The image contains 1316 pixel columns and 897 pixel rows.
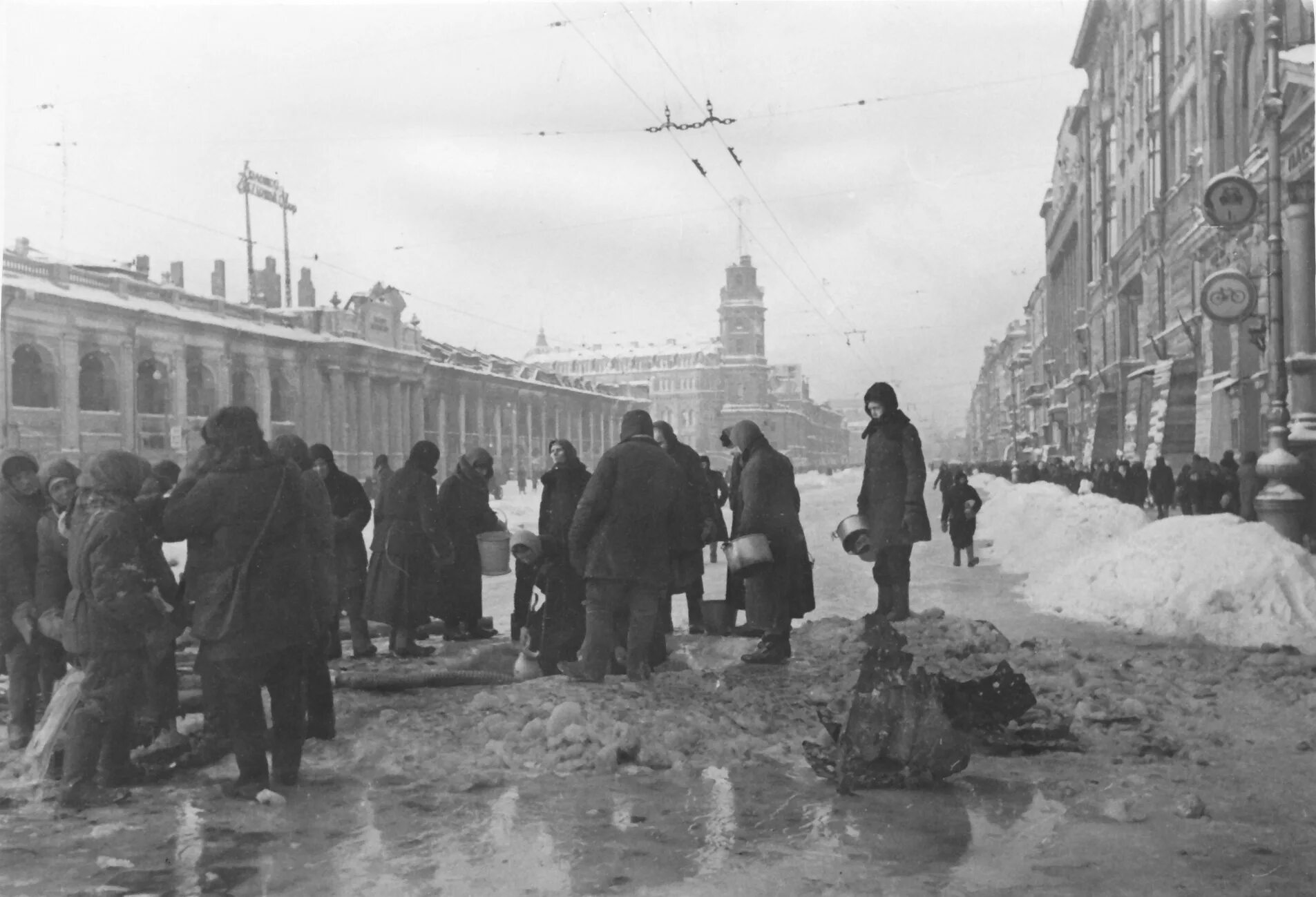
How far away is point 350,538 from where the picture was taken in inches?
361

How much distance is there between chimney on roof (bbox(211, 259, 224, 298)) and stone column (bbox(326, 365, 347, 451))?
1.73m

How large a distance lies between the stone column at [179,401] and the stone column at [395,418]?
239 centimetres

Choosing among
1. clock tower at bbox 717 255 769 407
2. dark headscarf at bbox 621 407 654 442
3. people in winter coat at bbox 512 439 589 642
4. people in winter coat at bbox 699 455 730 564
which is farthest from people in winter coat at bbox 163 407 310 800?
clock tower at bbox 717 255 769 407

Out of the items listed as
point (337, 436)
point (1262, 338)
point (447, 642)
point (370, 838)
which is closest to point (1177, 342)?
point (1262, 338)

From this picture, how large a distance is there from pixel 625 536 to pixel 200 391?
23.2ft

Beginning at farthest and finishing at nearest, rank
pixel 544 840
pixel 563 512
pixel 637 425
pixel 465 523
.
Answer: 1. pixel 465 523
2. pixel 563 512
3. pixel 637 425
4. pixel 544 840

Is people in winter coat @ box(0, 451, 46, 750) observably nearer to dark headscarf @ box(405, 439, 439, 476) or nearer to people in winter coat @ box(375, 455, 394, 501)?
dark headscarf @ box(405, 439, 439, 476)

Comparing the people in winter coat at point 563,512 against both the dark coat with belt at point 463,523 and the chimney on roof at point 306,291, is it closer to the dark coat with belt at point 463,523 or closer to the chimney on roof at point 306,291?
the dark coat with belt at point 463,523

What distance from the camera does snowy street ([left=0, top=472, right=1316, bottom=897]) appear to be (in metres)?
4.23

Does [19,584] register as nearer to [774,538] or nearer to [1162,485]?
[774,538]

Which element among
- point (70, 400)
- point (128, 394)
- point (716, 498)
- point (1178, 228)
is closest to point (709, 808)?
point (716, 498)

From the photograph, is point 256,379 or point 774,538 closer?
point 774,538

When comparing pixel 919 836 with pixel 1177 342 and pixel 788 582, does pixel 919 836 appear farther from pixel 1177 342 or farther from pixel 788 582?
pixel 1177 342

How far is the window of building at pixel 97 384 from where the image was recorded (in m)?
9.78
